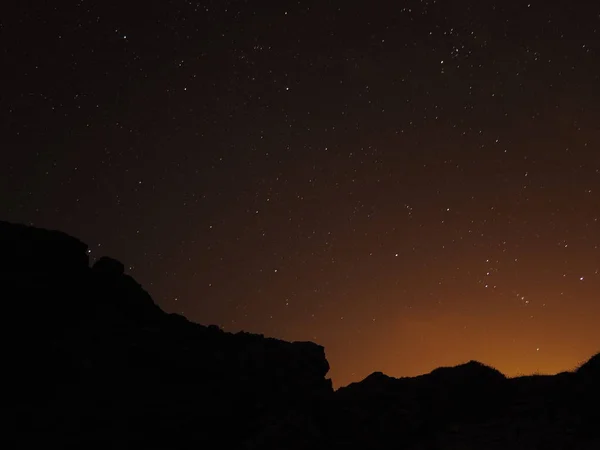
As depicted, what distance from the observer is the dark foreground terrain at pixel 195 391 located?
59.5ft

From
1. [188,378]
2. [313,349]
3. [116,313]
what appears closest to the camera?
[188,378]

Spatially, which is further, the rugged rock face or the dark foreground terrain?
the rugged rock face

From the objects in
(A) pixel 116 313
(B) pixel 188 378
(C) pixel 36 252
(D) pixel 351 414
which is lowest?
(D) pixel 351 414

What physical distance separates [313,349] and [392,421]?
20.0ft

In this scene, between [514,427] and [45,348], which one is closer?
[514,427]

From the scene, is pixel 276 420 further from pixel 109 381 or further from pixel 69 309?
pixel 69 309

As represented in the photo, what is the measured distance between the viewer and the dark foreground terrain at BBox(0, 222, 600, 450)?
18.1m

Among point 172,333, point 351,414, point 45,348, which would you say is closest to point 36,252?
point 45,348

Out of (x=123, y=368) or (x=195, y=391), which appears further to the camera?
(x=195, y=391)

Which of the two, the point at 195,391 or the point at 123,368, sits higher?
the point at 123,368

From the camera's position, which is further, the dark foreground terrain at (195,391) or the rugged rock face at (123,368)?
the rugged rock face at (123,368)

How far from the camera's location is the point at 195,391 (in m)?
21.1

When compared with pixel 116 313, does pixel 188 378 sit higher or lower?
lower

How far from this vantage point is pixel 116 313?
23.8 m
